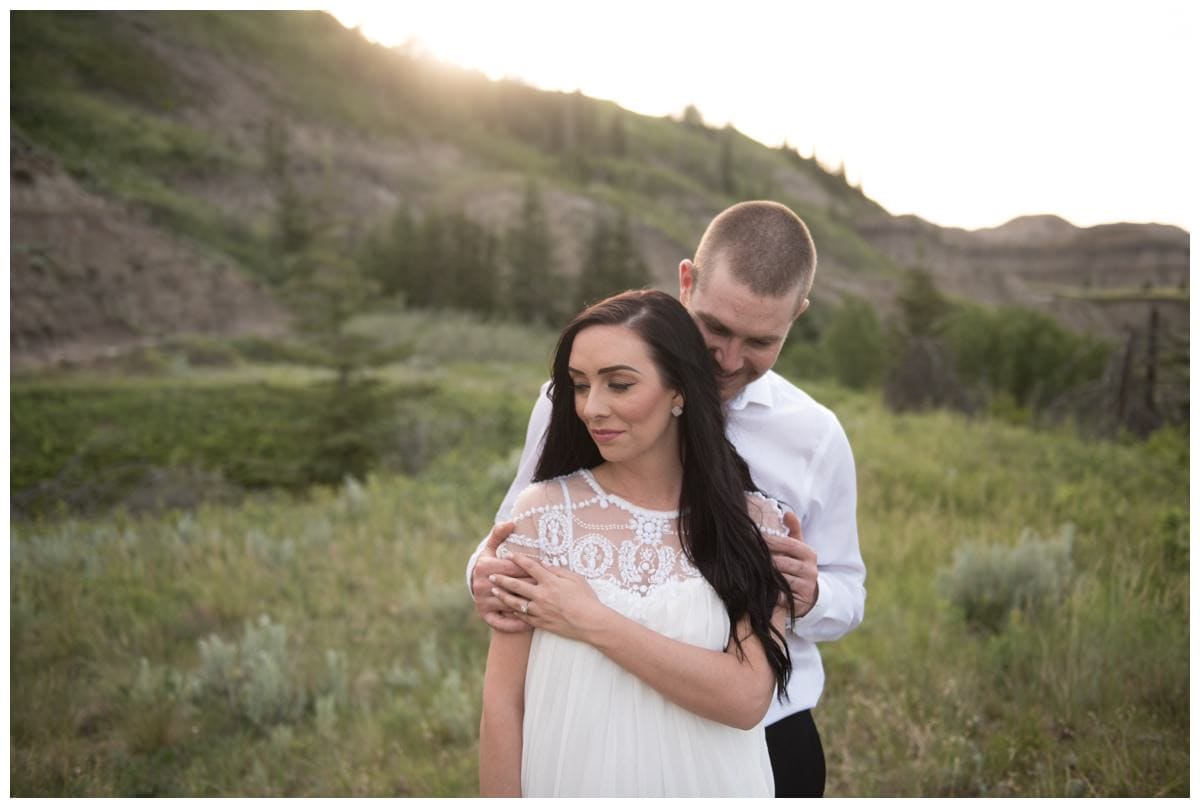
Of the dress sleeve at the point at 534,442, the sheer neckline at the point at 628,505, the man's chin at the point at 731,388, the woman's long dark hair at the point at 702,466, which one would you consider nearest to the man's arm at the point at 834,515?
the man's chin at the point at 731,388

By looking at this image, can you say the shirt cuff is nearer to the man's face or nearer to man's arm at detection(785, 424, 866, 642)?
man's arm at detection(785, 424, 866, 642)

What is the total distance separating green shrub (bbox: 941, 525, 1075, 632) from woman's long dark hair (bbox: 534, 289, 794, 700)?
3.74 metres

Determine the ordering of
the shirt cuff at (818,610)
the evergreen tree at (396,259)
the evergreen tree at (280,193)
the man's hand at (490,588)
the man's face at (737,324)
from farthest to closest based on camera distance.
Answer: the evergreen tree at (396,259) → the evergreen tree at (280,193) → the man's face at (737,324) → the shirt cuff at (818,610) → the man's hand at (490,588)

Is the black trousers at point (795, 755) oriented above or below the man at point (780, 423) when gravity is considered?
below

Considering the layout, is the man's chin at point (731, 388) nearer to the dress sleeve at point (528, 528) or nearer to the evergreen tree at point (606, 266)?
the dress sleeve at point (528, 528)

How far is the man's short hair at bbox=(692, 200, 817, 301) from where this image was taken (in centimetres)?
243

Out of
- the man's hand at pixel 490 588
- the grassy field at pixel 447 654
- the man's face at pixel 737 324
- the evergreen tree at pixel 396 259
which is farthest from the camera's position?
the evergreen tree at pixel 396 259

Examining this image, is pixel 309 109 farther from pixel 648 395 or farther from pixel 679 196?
pixel 648 395

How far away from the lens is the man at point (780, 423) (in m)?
2.42

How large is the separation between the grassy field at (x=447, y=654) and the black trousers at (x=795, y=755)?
59.5 inches

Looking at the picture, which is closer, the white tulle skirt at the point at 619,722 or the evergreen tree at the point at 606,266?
the white tulle skirt at the point at 619,722

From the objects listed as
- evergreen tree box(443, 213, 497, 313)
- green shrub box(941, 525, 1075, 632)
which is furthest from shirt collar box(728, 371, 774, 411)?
evergreen tree box(443, 213, 497, 313)

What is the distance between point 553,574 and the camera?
1.96 m

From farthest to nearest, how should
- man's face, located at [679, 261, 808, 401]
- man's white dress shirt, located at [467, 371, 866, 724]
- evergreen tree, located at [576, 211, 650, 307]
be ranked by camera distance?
evergreen tree, located at [576, 211, 650, 307]
man's white dress shirt, located at [467, 371, 866, 724]
man's face, located at [679, 261, 808, 401]
